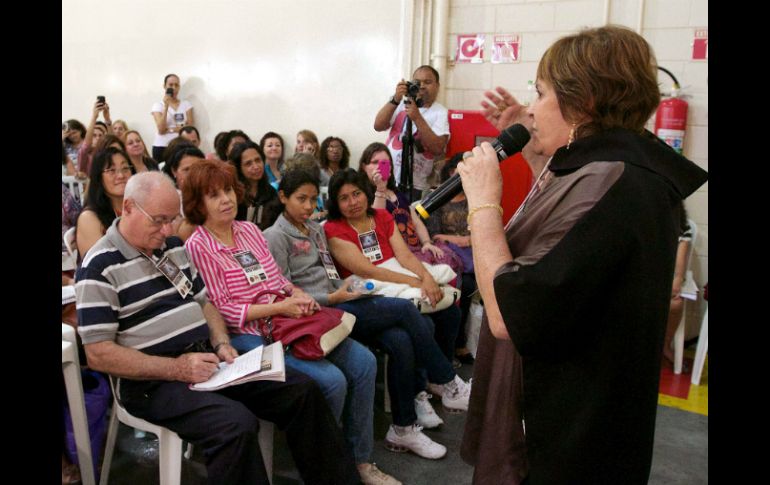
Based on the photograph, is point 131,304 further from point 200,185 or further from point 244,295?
point 200,185

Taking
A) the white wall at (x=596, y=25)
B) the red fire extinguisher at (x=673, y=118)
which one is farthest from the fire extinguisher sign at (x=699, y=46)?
the red fire extinguisher at (x=673, y=118)

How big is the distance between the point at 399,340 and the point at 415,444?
435 mm

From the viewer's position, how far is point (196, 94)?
19.7ft

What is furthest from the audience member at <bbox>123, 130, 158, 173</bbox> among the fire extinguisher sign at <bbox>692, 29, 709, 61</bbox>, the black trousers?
the fire extinguisher sign at <bbox>692, 29, 709, 61</bbox>

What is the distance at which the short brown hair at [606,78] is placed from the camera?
0.99m

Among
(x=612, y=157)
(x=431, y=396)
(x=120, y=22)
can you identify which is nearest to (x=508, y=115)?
(x=612, y=157)

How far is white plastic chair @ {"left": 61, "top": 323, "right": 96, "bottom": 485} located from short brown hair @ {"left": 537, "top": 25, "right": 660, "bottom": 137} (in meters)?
1.69

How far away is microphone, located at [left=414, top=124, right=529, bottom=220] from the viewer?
1298 mm

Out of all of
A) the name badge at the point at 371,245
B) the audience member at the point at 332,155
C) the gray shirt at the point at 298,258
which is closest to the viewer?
the gray shirt at the point at 298,258

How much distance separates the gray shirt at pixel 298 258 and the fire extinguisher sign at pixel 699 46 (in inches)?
112

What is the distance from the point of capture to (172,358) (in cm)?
186

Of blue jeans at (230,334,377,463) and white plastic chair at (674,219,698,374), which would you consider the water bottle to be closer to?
blue jeans at (230,334,377,463)

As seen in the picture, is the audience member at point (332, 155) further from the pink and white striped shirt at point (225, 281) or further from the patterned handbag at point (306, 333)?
the patterned handbag at point (306, 333)
